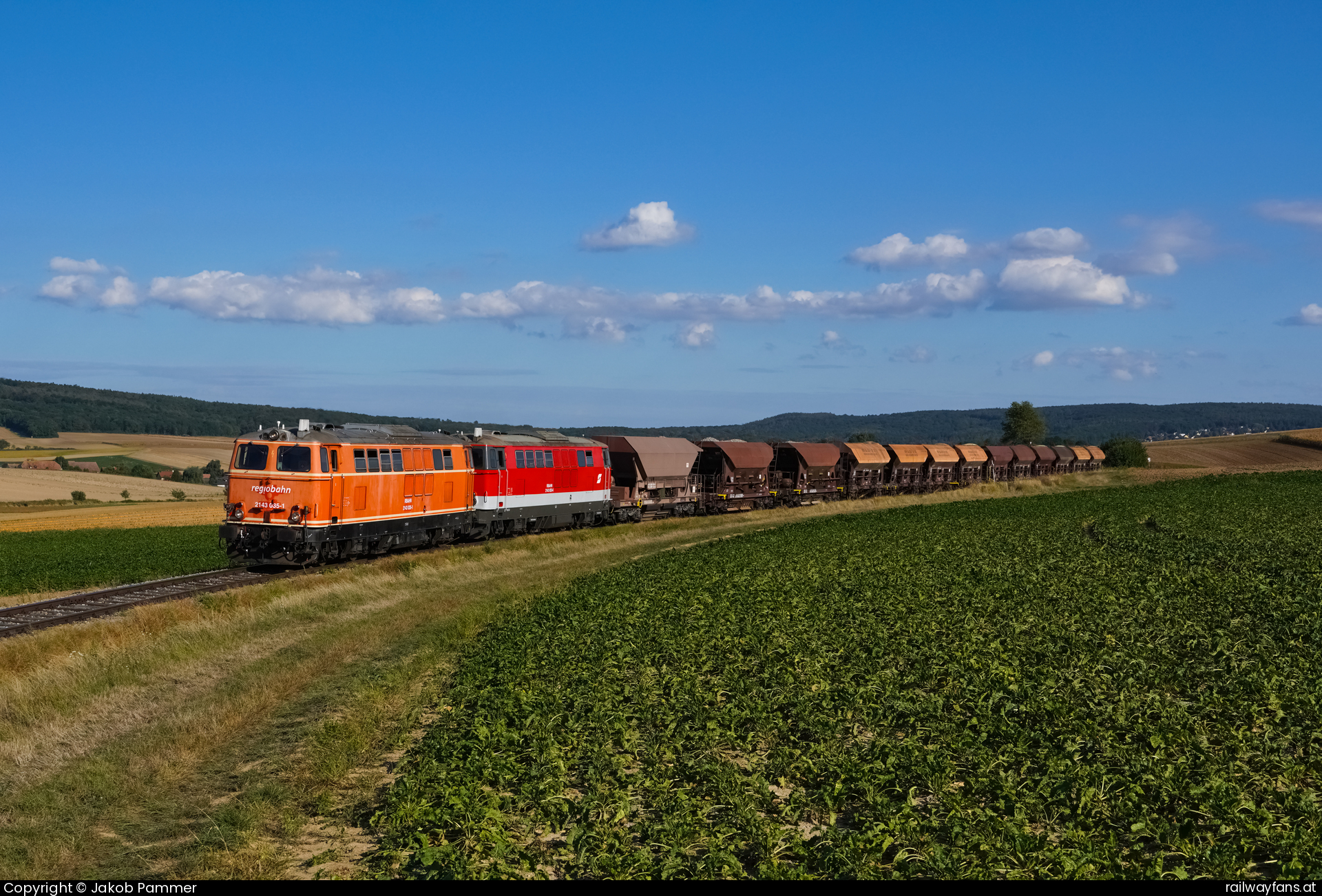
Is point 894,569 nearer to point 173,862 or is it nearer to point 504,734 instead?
point 504,734

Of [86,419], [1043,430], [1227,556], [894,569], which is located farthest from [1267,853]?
[86,419]

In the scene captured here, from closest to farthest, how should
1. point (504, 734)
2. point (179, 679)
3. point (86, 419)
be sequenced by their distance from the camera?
point (504, 734) → point (179, 679) → point (86, 419)

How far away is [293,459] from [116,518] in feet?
146

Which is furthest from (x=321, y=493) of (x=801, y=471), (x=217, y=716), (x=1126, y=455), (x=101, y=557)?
(x=1126, y=455)

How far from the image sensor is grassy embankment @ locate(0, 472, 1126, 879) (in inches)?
452

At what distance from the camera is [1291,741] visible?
39.9ft

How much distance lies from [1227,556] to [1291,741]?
2167 cm

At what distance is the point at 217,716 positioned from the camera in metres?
16.6

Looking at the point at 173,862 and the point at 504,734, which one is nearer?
the point at 173,862

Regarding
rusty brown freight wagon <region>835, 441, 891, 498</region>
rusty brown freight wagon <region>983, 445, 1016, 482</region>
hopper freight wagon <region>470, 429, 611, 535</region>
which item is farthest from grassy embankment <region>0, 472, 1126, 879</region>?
rusty brown freight wagon <region>983, 445, 1016, 482</region>

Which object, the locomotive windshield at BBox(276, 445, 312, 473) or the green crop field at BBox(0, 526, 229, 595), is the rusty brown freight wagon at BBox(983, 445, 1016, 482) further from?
the locomotive windshield at BBox(276, 445, 312, 473)

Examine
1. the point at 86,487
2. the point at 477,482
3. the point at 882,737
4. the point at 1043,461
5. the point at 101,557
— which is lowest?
the point at 101,557

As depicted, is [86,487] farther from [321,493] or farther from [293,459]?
[321,493]

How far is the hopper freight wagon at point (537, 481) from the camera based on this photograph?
39875 mm
